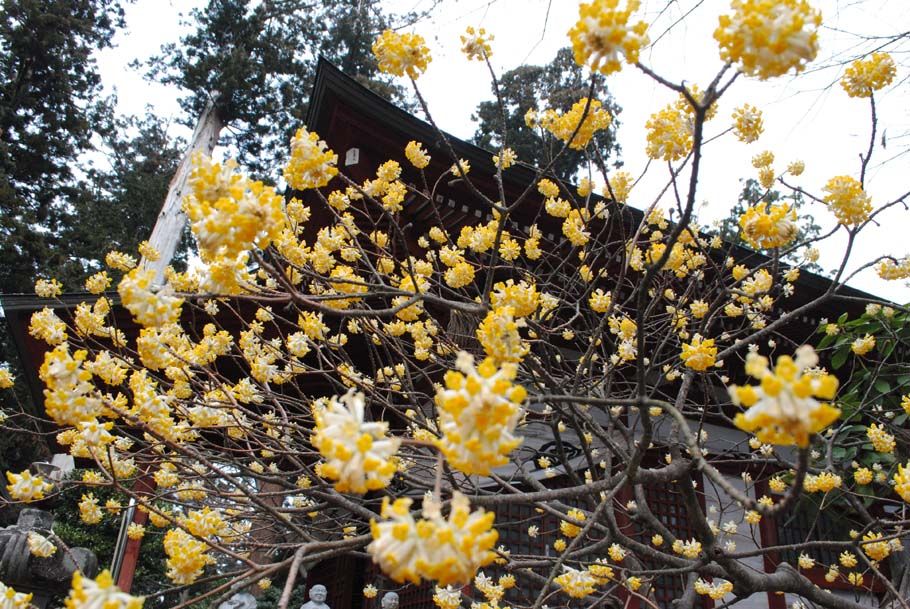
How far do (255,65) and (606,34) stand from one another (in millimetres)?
13066

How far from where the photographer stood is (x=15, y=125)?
13.0m

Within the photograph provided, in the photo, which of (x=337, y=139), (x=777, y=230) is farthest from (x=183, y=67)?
(x=777, y=230)

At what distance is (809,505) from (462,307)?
4894 millimetres

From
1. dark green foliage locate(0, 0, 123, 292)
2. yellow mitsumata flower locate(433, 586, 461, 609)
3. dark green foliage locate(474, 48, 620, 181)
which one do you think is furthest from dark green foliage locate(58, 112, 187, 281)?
yellow mitsumata flower locate(433, 586, 461, 609)

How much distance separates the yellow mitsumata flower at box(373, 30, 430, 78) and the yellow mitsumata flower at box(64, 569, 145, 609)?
1574 millimetres

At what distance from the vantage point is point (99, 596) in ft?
3.03

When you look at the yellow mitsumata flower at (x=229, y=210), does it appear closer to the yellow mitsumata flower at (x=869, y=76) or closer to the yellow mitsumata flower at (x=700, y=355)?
the yellow mitsumata flower at (x=700, y=355)

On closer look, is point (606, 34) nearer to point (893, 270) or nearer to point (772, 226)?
point (772, 226)

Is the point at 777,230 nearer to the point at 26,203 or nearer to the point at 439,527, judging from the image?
the point at 439,527

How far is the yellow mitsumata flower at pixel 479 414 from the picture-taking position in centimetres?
87

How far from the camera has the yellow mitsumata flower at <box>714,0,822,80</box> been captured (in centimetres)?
107

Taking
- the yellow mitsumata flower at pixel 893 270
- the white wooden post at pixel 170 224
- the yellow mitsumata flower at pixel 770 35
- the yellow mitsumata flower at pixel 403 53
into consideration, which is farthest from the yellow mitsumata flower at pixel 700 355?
the white wooden post at pixel 170 224

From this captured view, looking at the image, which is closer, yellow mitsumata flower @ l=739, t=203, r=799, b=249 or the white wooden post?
yellow mitsumata flower @ l=739, t=203, r=799, b=249

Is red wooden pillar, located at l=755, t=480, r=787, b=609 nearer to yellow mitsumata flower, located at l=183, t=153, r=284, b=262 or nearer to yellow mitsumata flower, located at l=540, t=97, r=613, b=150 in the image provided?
yellow mitsumata flower, located at l=540, t=97, r=613, b=150
